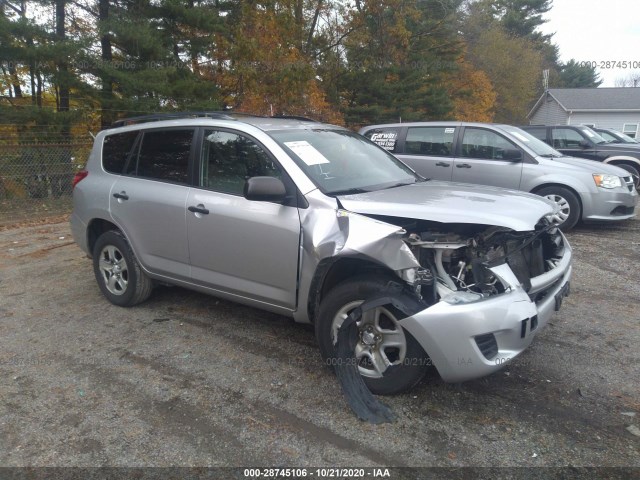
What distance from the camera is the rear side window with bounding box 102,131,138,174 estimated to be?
4734mm

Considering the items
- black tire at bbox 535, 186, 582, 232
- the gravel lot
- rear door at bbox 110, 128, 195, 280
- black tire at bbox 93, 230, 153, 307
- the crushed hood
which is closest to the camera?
the gravel lot

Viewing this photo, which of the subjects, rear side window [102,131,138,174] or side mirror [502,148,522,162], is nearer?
rear side window [102,131,138,174]

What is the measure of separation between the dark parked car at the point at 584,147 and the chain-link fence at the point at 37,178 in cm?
1101

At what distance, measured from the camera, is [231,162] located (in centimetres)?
394

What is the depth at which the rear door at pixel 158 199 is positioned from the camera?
414 centimetres

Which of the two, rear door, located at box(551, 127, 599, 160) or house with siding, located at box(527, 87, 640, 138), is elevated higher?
house with siding, located at box(527, 87, 640, 138)

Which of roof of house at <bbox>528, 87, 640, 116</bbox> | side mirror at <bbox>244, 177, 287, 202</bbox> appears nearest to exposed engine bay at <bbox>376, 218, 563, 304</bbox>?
side mirror at <bbox>244, 177, 287, 202</bbox>

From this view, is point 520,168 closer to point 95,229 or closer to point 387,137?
point 387,137

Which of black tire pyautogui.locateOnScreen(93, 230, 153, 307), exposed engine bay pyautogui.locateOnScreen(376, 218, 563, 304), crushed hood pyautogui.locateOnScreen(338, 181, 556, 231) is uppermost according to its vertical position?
crushed hood pyautogui.locateOnScreen(338, 181, 556, 231)

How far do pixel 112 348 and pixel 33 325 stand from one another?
1.09 metres

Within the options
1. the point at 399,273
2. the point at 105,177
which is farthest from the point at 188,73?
→ the point at 399,273

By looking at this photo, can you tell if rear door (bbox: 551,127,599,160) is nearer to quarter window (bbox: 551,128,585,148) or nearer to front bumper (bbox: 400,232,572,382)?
quarter window (bbox: 551,128,585,148)

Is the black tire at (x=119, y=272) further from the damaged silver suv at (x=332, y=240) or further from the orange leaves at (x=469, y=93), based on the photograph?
the orange leaves at (x=469, y=93)

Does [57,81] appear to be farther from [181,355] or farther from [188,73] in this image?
[181,355]
